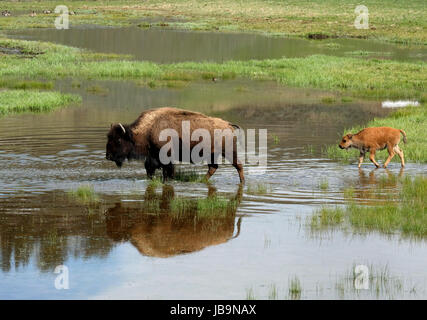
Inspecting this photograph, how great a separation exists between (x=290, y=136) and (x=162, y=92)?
11.6m

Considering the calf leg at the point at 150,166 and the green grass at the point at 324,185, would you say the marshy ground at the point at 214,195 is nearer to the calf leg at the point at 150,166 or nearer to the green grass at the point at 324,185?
the green grass at the point at 324,185

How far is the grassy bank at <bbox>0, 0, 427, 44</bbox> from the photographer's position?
238 feet

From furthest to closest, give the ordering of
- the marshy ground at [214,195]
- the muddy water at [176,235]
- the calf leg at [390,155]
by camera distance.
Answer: the calf leg at [390,155]
the marshy ground at [214,195]
the muddy water at [176,235]

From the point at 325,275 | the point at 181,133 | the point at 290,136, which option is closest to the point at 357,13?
the point at 290,136

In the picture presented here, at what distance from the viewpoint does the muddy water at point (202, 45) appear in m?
50.8

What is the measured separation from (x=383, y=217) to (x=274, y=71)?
95.4 ft

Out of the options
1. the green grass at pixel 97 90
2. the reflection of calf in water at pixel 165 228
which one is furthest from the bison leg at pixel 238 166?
the green grass at pixel 97 90

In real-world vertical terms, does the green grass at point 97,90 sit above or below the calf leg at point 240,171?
above

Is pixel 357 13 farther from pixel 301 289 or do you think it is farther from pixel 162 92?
pixel 301 289

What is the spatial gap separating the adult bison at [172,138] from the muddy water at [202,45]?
104 ft

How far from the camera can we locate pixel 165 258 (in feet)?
33.4

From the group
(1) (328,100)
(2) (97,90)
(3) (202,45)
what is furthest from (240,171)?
(3) (202,45)

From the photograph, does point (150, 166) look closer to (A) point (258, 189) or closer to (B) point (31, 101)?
(A) point (258, 189)

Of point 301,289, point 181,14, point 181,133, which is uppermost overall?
point 181,14
